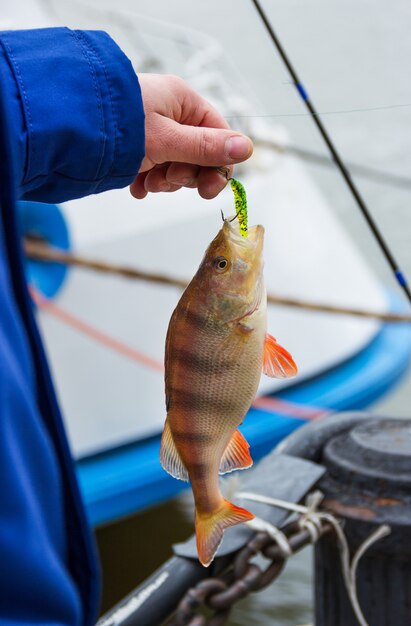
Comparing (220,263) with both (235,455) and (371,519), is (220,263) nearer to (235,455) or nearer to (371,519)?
(235,455)

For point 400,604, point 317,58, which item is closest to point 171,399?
point 317,58

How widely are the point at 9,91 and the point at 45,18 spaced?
13.0 feet

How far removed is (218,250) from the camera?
118 centimetres

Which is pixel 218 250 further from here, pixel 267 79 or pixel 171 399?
pixel 267 79

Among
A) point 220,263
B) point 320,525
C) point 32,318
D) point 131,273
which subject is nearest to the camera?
point 32,318

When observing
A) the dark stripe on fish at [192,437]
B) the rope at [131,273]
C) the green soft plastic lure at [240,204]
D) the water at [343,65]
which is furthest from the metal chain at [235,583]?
the rope at [131,273]

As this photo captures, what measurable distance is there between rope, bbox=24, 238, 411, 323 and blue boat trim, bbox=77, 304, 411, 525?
84 cm

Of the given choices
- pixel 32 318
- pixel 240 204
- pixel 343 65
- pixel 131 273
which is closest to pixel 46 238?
pixel 131 273

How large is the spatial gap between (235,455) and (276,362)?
0.42 ft

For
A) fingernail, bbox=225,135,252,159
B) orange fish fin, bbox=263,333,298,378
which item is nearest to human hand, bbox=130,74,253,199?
fingernail, bbox=225,135,252,159

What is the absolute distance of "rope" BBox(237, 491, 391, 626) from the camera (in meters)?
1.91

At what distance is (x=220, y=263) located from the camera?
1.17 m

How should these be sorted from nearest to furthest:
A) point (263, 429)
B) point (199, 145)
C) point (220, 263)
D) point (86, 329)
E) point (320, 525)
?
point (220, 263) → point (199, 145) → point (320, 525) → point (86, 329) → point (263, 429)

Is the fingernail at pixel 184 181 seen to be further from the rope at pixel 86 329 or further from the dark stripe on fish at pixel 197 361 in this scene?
the rope at pixel 86 329
